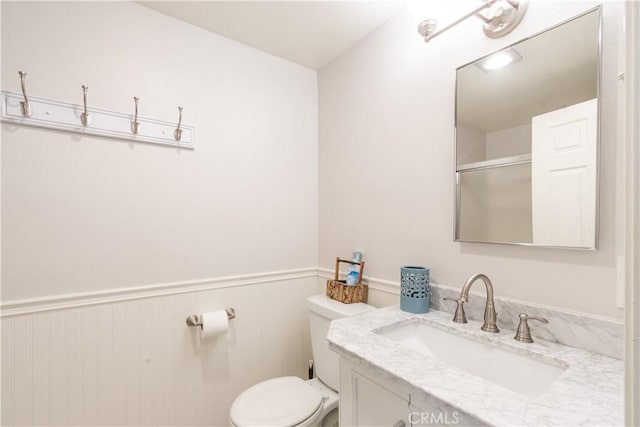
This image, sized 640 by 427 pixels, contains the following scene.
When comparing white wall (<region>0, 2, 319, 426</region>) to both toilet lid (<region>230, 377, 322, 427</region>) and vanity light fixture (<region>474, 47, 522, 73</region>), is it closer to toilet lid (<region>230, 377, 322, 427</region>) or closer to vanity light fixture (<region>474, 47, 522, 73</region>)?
toilet lid (<region>230, 377, 322, 427</region>)

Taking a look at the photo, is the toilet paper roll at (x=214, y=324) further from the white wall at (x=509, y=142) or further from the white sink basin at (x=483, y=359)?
the white wall at (x=509, y=142)

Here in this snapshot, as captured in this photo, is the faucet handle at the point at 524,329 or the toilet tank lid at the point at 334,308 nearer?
the faucet handle at the point at 524,329

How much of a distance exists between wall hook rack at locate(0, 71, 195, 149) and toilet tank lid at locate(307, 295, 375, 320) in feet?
3.43

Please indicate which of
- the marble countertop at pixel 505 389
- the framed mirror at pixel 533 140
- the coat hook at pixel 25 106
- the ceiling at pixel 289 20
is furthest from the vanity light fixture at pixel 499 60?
the coat hook at pixel 25 106

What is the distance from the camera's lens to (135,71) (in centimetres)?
132

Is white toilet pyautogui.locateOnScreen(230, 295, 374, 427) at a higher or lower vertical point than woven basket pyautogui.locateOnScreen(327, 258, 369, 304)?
lower

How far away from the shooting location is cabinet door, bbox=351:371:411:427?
0.74 meters

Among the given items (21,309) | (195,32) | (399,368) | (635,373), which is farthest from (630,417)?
(195,32)

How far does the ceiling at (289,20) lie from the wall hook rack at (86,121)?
525mm

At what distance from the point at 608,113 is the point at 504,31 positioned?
448 mm

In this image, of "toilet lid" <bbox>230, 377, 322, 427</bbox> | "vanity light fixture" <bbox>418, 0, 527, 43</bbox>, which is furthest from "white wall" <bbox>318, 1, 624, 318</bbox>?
"toilet lid" <bbox>230, 377, 322, 427</bbox>

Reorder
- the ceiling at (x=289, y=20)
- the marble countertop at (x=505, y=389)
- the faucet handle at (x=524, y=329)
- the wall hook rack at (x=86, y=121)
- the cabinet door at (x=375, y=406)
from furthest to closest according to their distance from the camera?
1. the ceiling at (x=289, y=20)
2. the wall hook rack at (x=86, y=121)
3. the faucet handle at (x=524, y=329)
4. the cabinet door at (x=375, y=406)
5. the marble countertop at (x=505, y=389)

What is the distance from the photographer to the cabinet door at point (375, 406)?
0.74 metres

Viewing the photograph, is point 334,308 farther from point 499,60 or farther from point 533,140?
point 499,60
